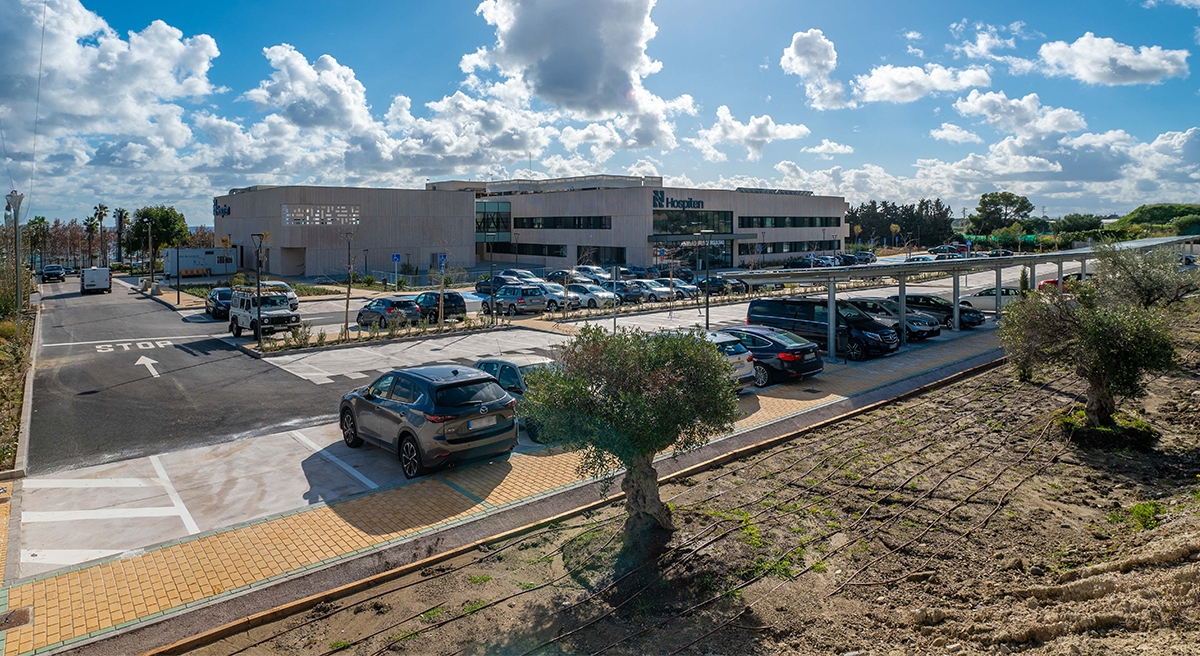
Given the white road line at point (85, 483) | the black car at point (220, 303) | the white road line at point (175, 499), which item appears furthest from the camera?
the black car at point (220, 303)

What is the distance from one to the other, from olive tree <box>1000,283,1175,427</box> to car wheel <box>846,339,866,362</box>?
22.7 feet

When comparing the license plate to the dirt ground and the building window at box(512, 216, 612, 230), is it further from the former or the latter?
the building window at box(512, 216, 612, 230)

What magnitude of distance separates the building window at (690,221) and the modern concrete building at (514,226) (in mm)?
111

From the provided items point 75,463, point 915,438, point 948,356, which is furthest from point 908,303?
point 75,463

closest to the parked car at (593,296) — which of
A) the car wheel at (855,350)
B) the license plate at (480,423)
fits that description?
the car wheel at (855,350)

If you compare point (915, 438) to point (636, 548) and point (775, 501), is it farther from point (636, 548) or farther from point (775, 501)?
point (636, 548)

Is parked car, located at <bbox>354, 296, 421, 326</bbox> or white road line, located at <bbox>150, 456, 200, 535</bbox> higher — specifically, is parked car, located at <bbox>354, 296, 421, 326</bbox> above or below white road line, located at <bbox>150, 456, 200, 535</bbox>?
above

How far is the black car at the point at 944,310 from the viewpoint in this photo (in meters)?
27.7

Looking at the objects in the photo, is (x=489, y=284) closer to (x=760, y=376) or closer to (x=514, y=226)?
(x=760, y=376)

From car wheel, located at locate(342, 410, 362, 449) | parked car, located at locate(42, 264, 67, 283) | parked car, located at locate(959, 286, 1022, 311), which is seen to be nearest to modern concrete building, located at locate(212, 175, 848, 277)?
parked car, located at locate(42, 264, 67, 283)

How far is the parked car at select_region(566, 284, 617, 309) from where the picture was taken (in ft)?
123

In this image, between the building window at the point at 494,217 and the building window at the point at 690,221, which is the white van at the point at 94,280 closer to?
the building window at the point at 494,217

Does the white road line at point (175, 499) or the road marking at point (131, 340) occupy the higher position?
the road marking at point (131, 340)

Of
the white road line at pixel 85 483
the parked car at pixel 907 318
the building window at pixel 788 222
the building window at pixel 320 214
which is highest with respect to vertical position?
the building window at pixel 788 222
